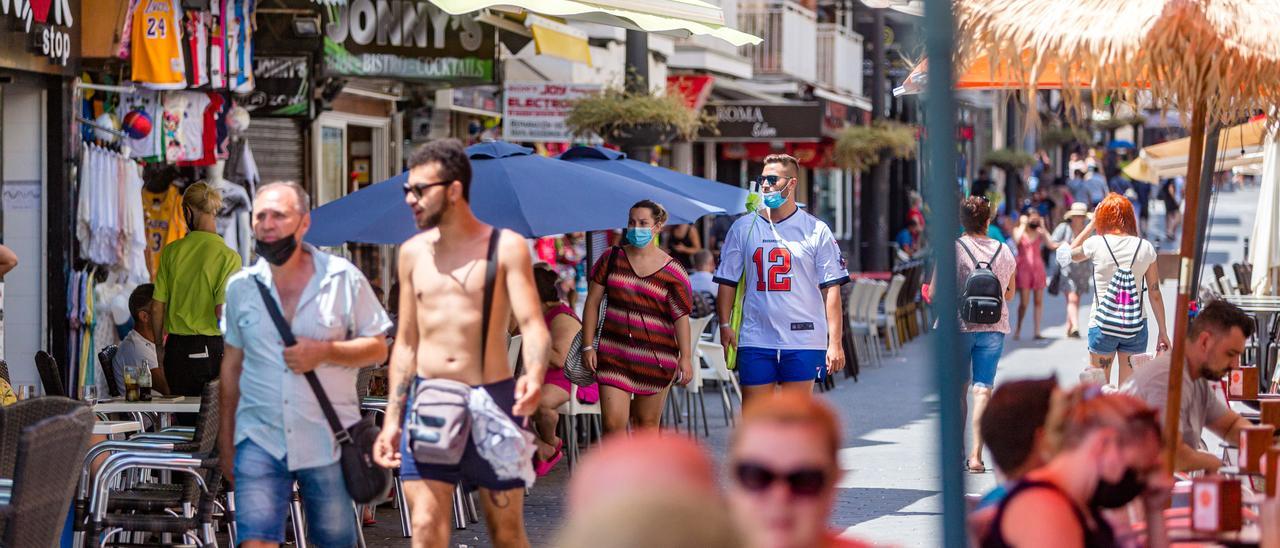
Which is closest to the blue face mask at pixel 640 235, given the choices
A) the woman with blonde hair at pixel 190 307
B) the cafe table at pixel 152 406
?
the woman with blonde hair at pixel 190 307

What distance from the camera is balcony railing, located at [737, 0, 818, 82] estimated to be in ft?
98.1

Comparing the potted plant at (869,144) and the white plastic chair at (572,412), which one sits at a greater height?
the potted plant at (869,144)

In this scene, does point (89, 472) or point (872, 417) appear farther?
point (872, 417)

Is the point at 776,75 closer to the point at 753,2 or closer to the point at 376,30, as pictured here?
the point at 753,2

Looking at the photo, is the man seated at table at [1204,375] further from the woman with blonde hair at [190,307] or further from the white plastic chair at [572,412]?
the woman with blonde hair at [190,307]

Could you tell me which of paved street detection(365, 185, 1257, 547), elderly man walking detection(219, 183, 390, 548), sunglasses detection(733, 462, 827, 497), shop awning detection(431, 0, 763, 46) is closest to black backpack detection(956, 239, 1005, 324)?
paved street detection(365, 185, 1257, 547)

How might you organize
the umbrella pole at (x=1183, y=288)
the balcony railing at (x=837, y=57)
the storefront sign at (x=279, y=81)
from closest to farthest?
1. the umbrella pole at (x=1183, y=288)
2. the storefront sign at (x=279, y=81)
3. the balcony railing at (x=837, y=57)

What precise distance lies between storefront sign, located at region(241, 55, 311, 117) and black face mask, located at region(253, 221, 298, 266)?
7.35m

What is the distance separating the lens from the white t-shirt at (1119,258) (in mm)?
11227

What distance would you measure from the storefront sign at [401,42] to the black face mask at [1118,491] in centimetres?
955

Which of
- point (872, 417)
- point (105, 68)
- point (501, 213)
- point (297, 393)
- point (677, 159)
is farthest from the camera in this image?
point (677, 159)

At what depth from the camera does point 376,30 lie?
1377 cm

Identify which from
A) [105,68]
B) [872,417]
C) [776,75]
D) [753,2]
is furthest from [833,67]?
[105,68]

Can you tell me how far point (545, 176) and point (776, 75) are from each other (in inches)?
884
